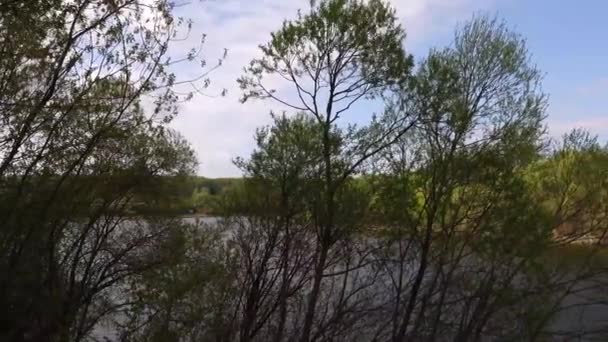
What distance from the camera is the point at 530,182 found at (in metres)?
15.3

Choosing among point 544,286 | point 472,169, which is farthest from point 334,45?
point 544,286

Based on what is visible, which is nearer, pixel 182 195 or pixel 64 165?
pixel 64 165

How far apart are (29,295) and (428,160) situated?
27.1ft

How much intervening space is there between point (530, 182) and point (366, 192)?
3745 millimetres

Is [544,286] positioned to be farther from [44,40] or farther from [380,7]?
[44,40]

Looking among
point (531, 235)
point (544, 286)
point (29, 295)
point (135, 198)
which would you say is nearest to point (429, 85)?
point (531, 235)

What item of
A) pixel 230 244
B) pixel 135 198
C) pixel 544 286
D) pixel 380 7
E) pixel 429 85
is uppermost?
pixel 380 7

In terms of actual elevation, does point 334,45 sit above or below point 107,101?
above

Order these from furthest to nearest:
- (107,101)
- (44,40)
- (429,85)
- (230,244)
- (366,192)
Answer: (429,85) → (366,192) → (230,244) → (107,101) → (44,40)

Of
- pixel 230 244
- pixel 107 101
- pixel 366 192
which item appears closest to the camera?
pixel 107 101

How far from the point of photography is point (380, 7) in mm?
14219

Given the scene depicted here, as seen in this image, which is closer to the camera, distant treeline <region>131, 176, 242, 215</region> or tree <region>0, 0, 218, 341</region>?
tree <region>0, 0, 218, 341</region>

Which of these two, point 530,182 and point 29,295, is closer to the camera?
point 29,295

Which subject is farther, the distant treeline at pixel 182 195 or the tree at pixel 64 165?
the distant treeline at pixel 182 195
